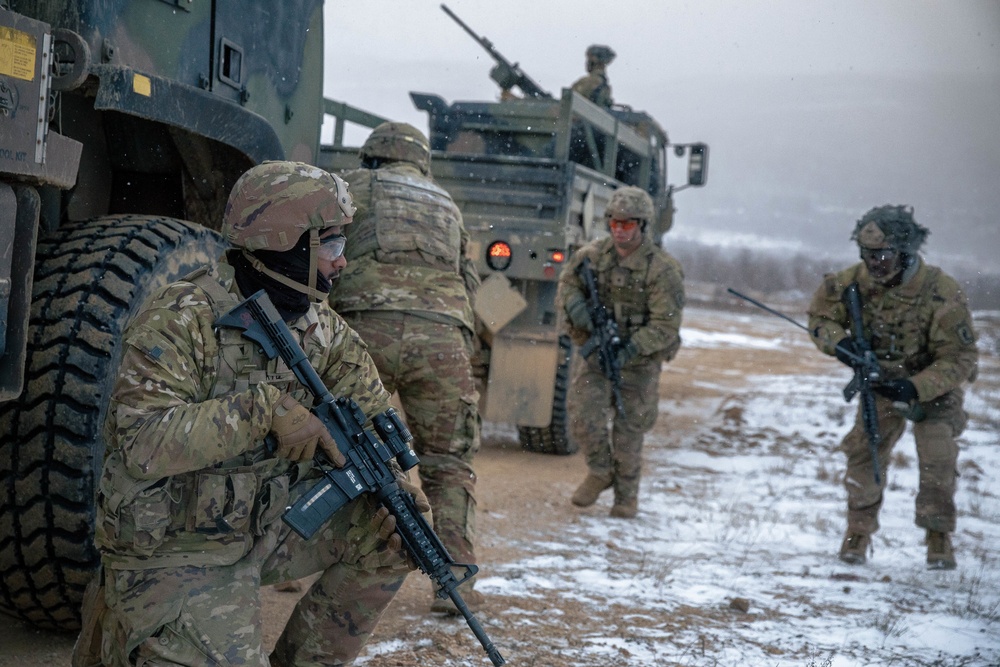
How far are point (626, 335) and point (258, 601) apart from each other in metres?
3.93

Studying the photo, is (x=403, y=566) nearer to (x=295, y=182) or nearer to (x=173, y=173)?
(x=295, y=182)

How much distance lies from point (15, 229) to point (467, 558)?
196 centimetres

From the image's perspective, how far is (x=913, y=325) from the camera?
5332 mm

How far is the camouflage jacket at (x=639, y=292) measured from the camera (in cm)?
589

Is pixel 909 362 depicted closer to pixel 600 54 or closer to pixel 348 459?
pixel 348 459

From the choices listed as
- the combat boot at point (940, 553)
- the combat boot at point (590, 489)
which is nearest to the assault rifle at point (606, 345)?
the combat boot at point (590, 489)

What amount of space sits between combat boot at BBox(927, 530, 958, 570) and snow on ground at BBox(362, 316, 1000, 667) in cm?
6

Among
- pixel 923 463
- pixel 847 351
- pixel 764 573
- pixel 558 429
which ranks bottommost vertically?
pixel 764 573

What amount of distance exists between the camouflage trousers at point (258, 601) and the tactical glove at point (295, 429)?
0.27 meters

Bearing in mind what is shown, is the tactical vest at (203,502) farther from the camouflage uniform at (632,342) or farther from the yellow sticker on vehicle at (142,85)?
the camouflage uniform at (632,342)

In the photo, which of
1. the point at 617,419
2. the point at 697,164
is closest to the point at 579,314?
the point at 617,419

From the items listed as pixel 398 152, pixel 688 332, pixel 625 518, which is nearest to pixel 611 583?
pixel 625 518

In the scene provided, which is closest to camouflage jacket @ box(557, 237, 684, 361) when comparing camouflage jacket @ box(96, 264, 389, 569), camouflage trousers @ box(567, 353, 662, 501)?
camouflage trousers @ box(567, 353, 662, 501)

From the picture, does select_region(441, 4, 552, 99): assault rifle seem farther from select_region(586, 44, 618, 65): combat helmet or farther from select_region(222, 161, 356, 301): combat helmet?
select_region(222, 161, 356, 301): combat helmet
